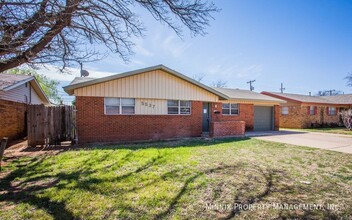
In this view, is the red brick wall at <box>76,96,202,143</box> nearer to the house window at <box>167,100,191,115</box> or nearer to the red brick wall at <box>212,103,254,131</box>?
the house window at <box>167,100,191,115</box>

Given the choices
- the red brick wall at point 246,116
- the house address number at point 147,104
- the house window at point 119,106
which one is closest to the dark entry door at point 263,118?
the red brick wall at point 246,116

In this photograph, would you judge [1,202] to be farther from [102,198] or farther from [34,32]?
[34,32]

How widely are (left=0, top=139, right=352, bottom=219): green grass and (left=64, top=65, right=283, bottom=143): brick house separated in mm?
3490

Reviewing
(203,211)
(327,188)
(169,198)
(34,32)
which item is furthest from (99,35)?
(327,188)

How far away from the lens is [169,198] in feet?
13.4

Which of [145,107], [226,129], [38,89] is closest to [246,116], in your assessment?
[226,129]

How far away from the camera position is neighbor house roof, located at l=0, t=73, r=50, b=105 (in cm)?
1093

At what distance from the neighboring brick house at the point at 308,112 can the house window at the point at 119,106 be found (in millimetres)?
18997

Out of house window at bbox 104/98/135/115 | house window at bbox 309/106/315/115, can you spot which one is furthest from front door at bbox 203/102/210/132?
house window at bbox 309/106/315/115

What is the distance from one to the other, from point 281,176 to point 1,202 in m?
6.38

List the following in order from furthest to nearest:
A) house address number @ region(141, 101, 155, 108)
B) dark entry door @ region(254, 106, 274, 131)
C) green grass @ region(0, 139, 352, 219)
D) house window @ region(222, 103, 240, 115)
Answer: dark entry door @ region(254, 106, 274, 131)
house window @ region(222, 103, 240, 115)
house address number @ region(141, 101, 155, 108)
green grass @ region(0, 139, 352, 219)

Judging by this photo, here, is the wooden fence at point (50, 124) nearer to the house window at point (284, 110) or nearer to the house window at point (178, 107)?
the house window at point (178, 107)

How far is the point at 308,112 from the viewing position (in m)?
23.3

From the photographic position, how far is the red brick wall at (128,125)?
34.5ft
